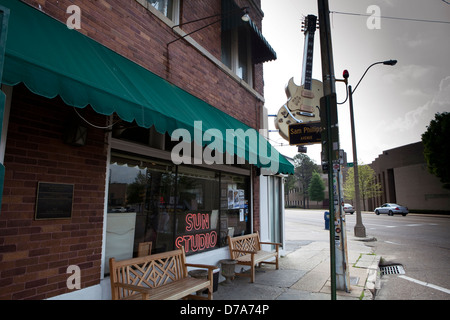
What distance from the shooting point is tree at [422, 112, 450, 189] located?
28.6 m

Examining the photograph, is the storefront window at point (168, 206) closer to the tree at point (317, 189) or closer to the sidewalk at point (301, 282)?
the sidewalk at point (301, 282)

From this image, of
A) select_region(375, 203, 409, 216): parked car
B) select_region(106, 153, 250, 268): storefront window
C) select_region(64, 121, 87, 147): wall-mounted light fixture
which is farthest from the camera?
select_region(375, 203, 409, 216): parked car

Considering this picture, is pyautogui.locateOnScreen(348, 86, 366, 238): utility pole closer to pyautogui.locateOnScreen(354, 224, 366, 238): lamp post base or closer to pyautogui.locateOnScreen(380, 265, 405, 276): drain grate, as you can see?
pyautogui.locateOnScreen(354, 224, 366, 238): lamp post base

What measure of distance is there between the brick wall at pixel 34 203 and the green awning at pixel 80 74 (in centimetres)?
68

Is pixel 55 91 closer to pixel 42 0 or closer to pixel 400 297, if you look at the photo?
pixel 42 0

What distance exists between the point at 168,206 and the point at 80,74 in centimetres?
304

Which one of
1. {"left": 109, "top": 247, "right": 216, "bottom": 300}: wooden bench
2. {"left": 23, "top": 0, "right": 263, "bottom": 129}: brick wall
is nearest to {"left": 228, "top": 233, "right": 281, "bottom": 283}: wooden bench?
{"left": 109, "top": 247, "right": 216, "bottom": 300}: wooden bench

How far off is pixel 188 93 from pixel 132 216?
250 cm

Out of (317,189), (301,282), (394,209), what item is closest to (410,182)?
(394,209)

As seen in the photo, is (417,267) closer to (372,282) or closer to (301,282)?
(372,282)

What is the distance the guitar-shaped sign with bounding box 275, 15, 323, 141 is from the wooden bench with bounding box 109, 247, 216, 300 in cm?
575

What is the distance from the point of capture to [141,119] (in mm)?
3262

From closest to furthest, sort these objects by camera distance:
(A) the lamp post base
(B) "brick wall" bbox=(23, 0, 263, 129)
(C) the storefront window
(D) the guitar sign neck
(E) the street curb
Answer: (B) "brick wall" bbox=(23, 0, 263, 129) → (C) the storefront window → (E) the street curb → (D) the guitar sign neck → (A) the lamp post base

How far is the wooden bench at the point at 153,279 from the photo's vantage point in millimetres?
3678
